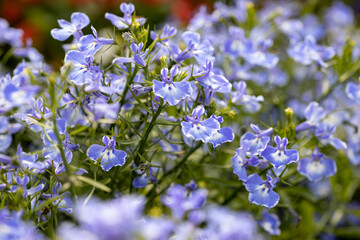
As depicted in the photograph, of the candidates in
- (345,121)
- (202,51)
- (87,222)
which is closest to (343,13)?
(345,121)

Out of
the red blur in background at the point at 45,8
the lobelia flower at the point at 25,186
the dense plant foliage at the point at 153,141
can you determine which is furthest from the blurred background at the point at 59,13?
the lobelia flower at the point at 25,186

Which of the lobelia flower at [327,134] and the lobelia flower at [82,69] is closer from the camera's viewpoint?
the lobelia flower at [82,69]

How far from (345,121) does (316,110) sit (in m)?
0.30

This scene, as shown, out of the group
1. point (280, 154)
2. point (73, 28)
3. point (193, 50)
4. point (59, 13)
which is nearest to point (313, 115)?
point (280, 154)

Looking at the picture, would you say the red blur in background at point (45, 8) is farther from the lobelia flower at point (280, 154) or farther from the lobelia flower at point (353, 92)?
the lobelia flower at point (280, 154)

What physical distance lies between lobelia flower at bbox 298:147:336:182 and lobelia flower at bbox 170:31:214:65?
0.89ft

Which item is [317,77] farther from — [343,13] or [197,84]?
[197,84]

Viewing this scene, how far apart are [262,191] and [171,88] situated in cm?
24

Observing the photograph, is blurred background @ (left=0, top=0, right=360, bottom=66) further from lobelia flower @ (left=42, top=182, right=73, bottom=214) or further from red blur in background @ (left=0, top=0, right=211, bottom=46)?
lobelia flower @ (left=42, top=182, right=73, bottom=214)

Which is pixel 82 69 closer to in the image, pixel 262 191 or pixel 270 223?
pixel 262 191

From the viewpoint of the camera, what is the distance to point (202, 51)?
804 mm

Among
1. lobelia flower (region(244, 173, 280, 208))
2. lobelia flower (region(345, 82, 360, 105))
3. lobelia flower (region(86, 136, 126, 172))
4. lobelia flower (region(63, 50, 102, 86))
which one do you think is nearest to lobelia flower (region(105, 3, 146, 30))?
lobelia flower (region(63, 50, 102, 86))

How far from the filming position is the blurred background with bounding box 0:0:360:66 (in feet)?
6.43

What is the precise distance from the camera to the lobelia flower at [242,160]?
2.40ft
